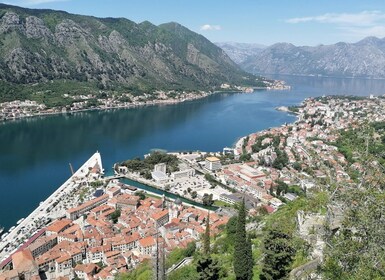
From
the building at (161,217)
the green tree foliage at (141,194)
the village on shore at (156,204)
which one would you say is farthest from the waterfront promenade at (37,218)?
the building at (161,217)

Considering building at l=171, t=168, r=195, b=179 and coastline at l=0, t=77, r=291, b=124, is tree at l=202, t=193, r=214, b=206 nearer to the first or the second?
building at l=171, t=168, r=195, b=179

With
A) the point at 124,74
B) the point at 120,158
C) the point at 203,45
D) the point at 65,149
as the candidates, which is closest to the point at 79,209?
the point at 120,158

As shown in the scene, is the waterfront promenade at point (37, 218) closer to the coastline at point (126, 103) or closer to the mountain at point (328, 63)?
the coastline at point (126, 103)

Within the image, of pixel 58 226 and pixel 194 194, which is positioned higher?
pixel 58 226

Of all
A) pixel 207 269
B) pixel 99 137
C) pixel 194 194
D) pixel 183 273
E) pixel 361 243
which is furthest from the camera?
pixel 99 137

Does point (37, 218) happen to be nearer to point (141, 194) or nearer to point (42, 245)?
point (42, 245)

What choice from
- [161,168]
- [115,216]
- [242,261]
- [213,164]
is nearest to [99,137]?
[161,168]

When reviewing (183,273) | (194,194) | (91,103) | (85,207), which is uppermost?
(183,273)
